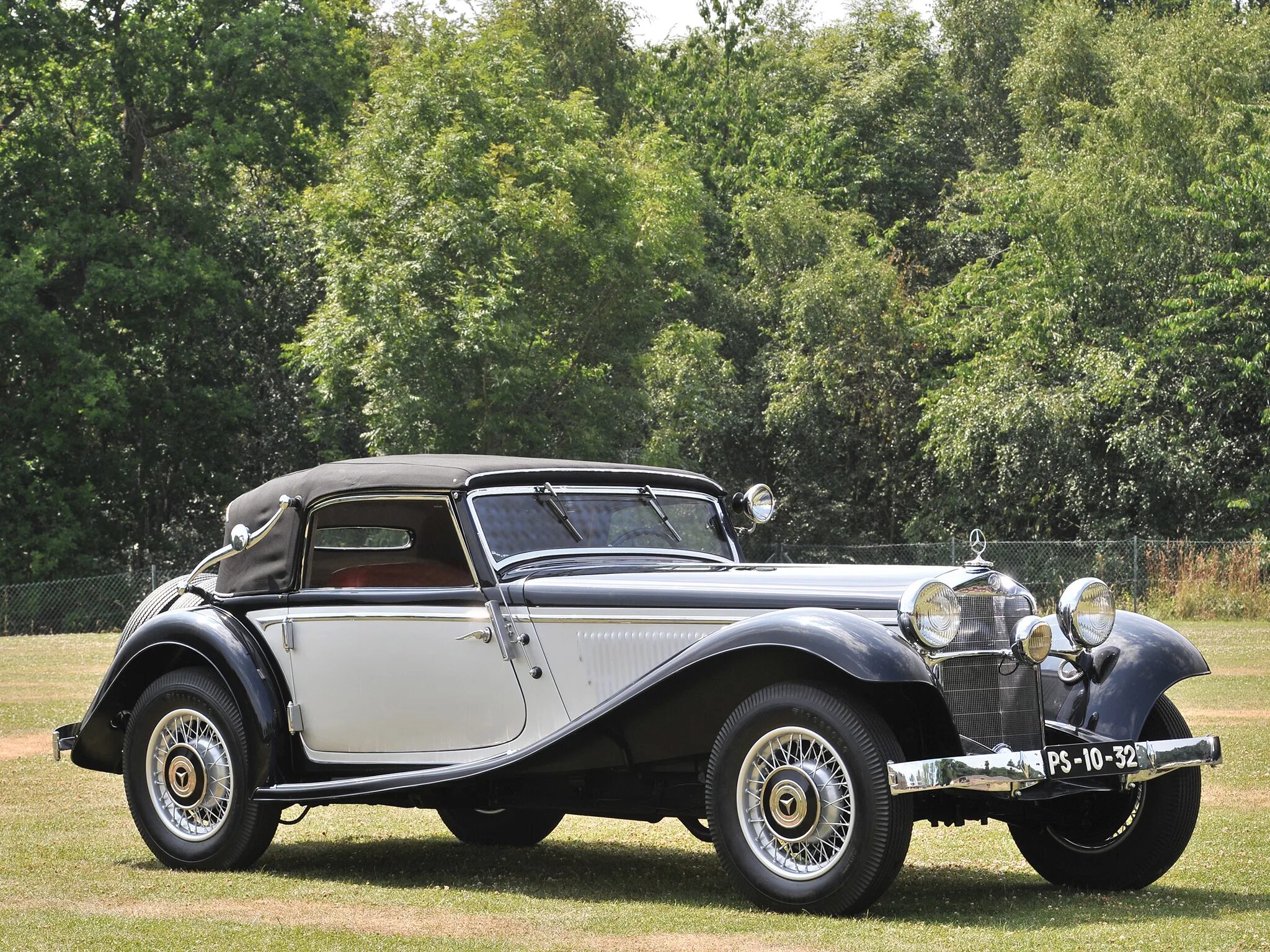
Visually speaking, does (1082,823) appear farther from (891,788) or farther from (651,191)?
(651,191)

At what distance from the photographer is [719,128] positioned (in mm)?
48812

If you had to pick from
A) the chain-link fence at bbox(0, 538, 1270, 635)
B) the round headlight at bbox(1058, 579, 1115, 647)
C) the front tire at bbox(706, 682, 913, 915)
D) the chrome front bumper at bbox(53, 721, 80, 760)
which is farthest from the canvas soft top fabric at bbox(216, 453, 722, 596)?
the chain-link fence at bbox(0, 538, 1270, 635)

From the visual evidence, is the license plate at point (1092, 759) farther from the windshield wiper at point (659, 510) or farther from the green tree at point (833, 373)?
the green tree at point (833, 373)

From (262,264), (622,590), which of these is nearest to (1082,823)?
(622,590)

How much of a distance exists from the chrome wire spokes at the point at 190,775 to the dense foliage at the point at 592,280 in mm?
24081

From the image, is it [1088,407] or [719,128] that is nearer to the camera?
[1088,407]

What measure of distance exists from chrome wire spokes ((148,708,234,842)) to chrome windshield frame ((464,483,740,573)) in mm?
1715

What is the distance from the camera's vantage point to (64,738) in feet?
29.7

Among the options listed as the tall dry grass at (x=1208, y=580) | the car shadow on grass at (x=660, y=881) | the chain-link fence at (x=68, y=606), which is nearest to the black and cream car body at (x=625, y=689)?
the car shadow on grass at (x=660, y=881)

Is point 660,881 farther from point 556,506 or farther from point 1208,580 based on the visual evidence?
point 1208,580

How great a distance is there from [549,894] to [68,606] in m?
27.6

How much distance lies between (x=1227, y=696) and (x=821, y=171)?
29436 millimetres

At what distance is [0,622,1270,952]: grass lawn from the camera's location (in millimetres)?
6320

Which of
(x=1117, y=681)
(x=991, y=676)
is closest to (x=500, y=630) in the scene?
(x=991, y=676)
